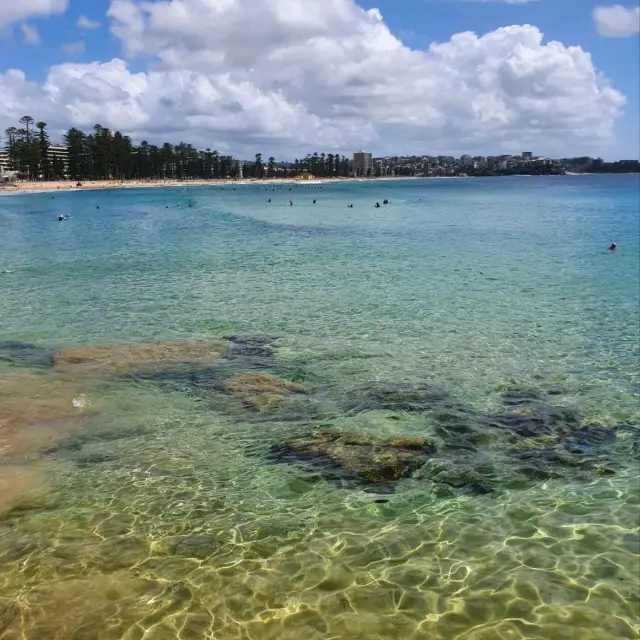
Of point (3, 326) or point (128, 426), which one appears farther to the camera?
point (3, 326)

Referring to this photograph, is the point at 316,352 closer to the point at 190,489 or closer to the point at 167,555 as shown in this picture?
the point at 190,489

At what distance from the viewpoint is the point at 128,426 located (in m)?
11.6

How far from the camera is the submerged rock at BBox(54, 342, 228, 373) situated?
14.8 m

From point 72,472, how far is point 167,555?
3.04 m

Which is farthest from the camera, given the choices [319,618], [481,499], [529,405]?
[529,405]

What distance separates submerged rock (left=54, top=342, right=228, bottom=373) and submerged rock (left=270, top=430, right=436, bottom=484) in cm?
548

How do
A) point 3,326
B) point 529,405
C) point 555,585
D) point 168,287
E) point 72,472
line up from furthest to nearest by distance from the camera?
1. point 168,287
2. point 3,326
3. point 529,405
4. point 72,472
5. point 555,585

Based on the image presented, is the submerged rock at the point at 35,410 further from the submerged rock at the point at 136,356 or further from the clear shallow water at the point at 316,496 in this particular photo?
the submerged rock at the point at 136,356

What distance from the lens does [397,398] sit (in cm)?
1293

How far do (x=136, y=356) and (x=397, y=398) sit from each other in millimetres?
6883

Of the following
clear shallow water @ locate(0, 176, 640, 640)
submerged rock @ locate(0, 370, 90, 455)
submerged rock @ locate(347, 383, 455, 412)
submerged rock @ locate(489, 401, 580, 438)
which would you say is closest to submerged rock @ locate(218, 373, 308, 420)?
clear shallow water @ locate(0, 176, 640, 640)

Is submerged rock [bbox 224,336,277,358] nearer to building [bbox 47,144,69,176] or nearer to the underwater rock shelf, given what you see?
the underwater rock shelf

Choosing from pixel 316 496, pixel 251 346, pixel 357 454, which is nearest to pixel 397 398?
pixel 357 454

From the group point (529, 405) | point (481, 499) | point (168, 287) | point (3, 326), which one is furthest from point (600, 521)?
point (168, 287)
